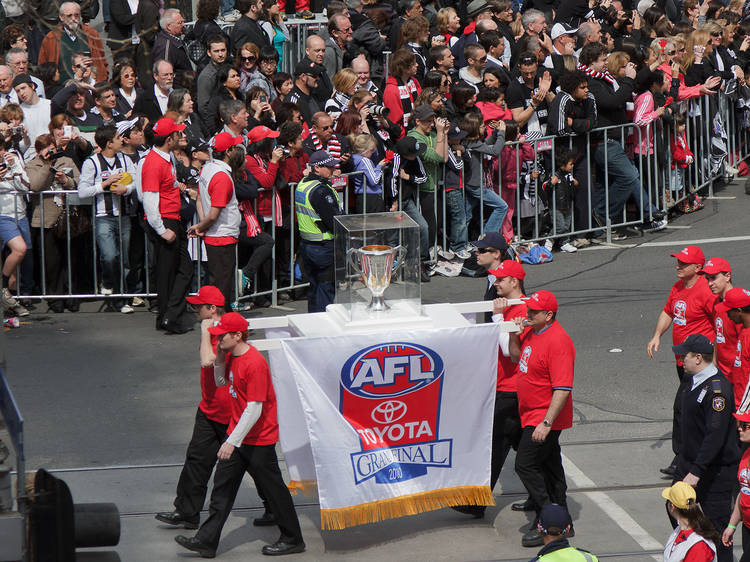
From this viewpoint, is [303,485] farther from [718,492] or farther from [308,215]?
[308,215]

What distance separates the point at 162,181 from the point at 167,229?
0.47 m

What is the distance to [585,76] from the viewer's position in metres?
15.4

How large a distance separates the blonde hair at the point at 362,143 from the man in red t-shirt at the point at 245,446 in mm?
5467

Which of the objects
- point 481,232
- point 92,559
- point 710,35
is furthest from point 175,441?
point 710,35

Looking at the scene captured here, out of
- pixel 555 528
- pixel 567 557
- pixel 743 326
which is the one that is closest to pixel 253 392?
pixel 555 528

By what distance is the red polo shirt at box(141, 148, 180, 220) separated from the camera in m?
12.5

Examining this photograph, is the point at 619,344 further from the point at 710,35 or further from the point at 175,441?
the point at 710,35

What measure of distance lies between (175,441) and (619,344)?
15.1 ft

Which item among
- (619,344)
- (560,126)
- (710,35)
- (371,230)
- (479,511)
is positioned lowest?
(479,511)

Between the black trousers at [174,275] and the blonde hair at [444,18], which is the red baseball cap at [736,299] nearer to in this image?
→ the black trousers at [174,275]

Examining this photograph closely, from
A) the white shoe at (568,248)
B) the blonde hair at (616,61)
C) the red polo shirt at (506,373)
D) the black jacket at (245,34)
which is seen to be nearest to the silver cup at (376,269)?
the red polo shirt at (506,373)

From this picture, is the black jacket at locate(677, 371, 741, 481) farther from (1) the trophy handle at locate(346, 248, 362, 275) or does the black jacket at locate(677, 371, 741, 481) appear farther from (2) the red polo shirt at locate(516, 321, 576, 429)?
(1) the trophy handle at locate(346, 248, 362, 275)

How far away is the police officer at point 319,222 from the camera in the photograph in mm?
12148

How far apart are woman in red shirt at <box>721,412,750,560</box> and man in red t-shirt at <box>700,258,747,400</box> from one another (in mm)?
1511
